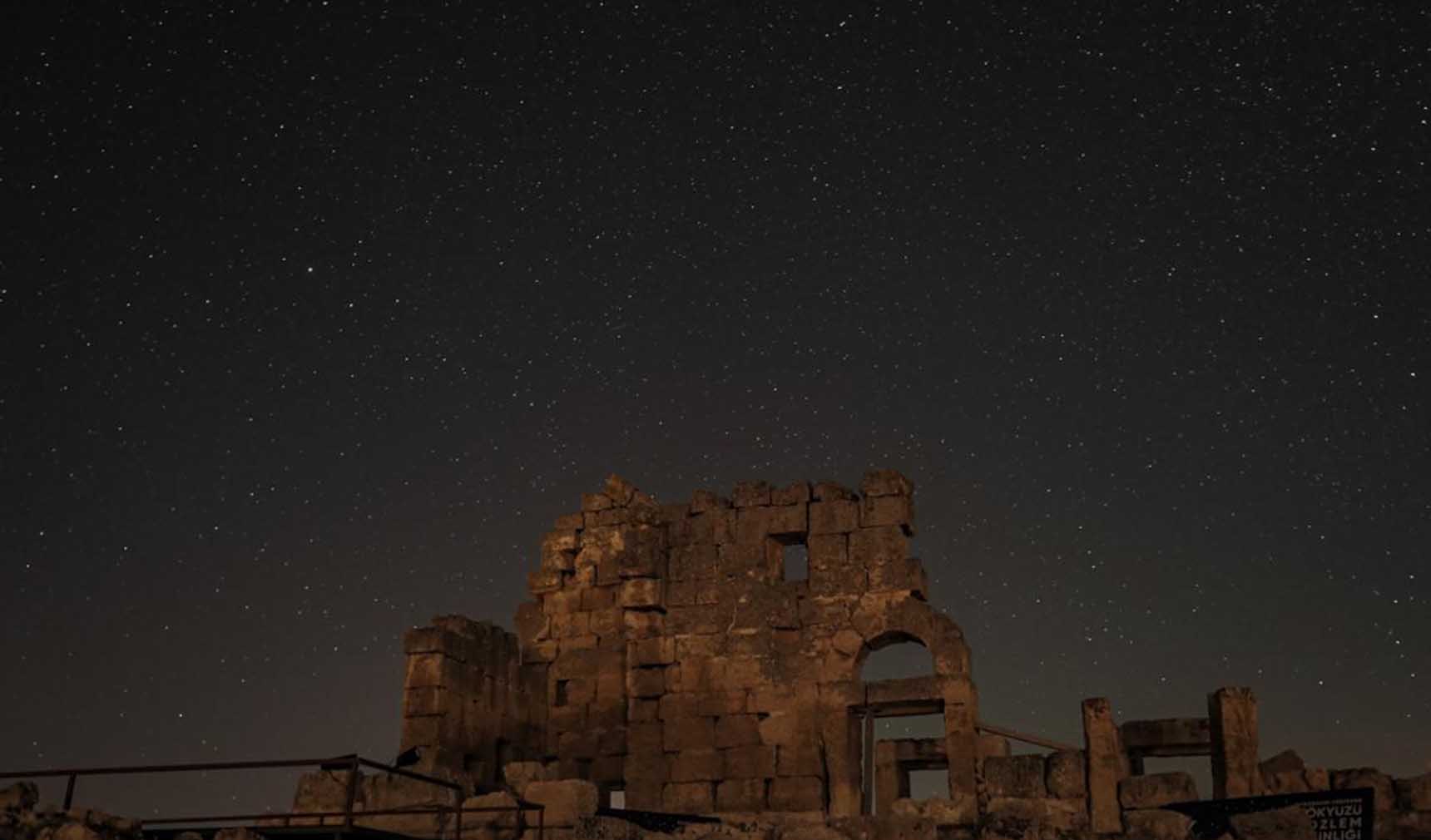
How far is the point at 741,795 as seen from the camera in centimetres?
1648

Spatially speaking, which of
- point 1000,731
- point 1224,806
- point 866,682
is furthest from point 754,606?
point 1224,806

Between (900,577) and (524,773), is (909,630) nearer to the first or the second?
(900,577)

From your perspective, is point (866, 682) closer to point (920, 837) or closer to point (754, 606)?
point (754, 606)

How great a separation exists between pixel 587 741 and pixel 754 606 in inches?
105

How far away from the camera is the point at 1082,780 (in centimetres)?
1464

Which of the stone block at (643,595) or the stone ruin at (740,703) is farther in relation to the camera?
the stone block at (643,595)

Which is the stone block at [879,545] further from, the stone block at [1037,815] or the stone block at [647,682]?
the stone block at [1037,815]

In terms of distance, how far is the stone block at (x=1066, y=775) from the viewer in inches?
576

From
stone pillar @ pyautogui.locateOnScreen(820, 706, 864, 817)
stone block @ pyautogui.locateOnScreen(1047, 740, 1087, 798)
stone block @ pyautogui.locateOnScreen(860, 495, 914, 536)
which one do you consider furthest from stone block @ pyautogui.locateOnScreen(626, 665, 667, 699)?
stone block @ pyautogui.locateOnScreen(1047, 740, 1087, 798)

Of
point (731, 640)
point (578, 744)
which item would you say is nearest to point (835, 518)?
point (731, 640)

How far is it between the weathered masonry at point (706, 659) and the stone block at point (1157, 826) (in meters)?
2.14

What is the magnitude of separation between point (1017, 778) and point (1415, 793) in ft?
12.0

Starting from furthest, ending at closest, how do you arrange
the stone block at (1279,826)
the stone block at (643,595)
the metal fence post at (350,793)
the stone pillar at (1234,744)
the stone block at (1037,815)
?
1. the stone block at (643,595)
2. the stone pillar at (1234,744)
3. the stone block at (1037,815)
4. the stone block at (1279,826)
5. the metal fence post at (350,793)

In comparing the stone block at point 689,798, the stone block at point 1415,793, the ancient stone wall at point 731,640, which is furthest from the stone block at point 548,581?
the stone block at point 1415,793
